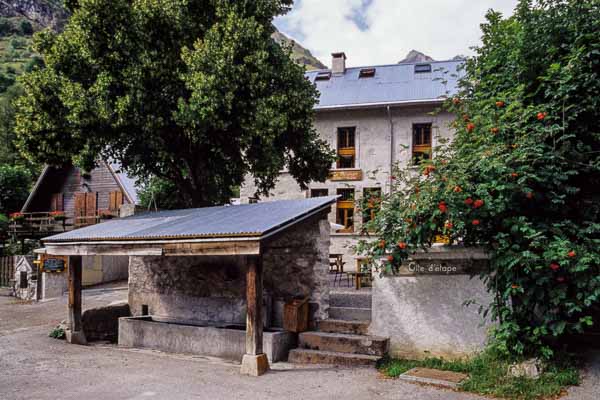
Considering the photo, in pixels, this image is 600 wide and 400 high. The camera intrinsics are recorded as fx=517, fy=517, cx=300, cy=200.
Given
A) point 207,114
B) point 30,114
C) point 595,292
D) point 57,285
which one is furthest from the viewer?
point 57,285

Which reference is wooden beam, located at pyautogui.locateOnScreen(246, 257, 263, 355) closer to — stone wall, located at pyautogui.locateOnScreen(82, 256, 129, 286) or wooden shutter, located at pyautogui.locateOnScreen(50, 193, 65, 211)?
stone wall, located at pyautogui.locateOnScreen(82, 256, 129, 286)

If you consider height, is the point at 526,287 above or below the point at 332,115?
below

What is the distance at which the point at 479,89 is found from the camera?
8750 millimetres

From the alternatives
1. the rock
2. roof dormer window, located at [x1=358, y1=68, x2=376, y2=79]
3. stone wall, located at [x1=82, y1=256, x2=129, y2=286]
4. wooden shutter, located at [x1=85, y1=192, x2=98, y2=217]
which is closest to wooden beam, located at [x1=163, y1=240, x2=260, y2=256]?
the rock

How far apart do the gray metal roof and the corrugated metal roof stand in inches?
485

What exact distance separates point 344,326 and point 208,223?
2.89 metres

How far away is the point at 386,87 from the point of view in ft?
74.2

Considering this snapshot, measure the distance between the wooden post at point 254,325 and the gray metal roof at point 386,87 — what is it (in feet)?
47.8

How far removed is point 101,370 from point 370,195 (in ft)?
16.3

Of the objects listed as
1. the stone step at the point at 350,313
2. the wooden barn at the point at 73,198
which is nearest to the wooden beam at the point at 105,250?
the stone step at the point at 350,313

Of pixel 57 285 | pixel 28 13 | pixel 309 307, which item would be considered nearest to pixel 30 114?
pixel 57 285

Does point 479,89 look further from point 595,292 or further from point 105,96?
point 105,96

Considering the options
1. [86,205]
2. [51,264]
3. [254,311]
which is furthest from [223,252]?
[86,205]

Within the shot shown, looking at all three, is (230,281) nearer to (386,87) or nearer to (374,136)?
(374,136)
